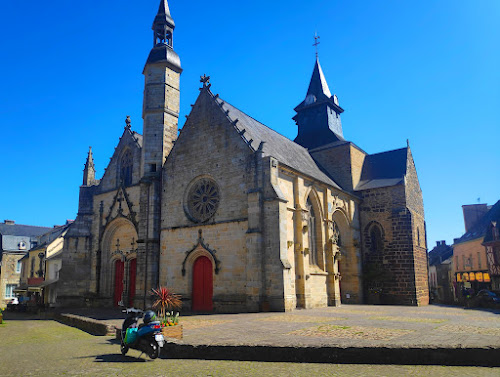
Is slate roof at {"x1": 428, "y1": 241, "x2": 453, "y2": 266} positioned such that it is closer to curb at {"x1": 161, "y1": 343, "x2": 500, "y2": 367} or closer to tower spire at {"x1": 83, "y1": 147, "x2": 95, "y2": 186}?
tower spire at {"x1": 83, "y1": 147, "x2": 95, "y2": 186}

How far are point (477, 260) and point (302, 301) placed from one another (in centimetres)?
2290

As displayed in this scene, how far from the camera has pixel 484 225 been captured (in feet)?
107

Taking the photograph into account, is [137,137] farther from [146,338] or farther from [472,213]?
[472,213]

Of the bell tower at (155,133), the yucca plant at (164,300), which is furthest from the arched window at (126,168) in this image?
the yucca plant at (164,300)

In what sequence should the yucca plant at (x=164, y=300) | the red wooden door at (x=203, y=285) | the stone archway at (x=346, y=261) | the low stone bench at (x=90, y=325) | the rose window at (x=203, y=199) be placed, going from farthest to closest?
the stone archway at (x=346, y=261)
the rose window at (x=203, y=199)
the red wooden door at (x=203, y=285)
the yucca plant at (x=164, y=300)
the low stone bench at (x=90, y=325)

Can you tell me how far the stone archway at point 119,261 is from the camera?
2217 cm

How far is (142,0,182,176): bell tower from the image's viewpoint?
20984 millimetres

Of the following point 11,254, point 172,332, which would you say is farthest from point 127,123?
point 11,254

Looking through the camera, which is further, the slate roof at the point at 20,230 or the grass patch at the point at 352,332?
the slate roof at the point at 20,230

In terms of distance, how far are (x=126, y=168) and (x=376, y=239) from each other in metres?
15.6

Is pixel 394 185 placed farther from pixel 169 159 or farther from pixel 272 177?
pixel 169 159

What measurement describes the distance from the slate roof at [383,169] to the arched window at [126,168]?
1387 centimetres

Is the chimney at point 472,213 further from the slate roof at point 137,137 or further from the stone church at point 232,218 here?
the slate roof at point 137,137

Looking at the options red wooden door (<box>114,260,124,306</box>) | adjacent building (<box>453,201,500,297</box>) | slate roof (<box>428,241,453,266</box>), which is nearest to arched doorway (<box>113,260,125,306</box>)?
red wooden door (<box>114,260,124,306</box>)
